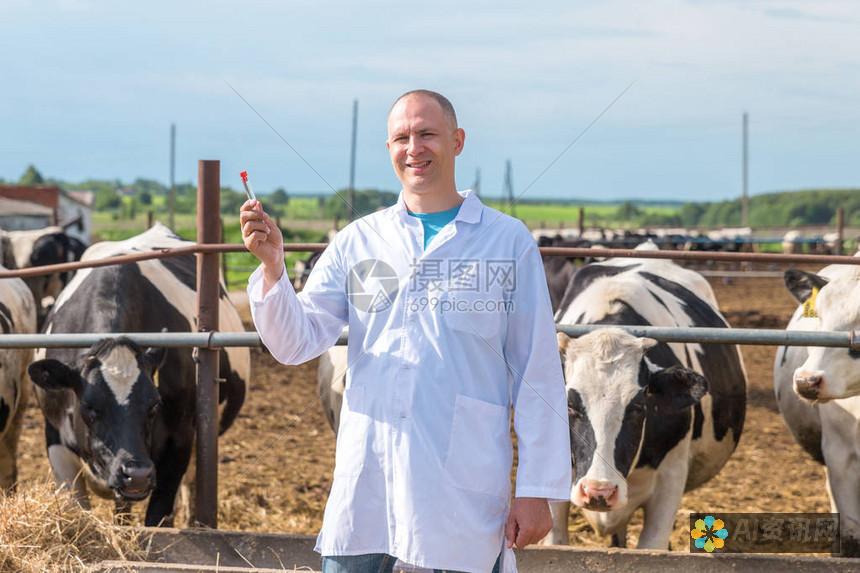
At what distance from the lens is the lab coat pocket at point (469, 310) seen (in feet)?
8.42

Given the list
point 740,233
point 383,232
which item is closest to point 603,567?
point 383,232

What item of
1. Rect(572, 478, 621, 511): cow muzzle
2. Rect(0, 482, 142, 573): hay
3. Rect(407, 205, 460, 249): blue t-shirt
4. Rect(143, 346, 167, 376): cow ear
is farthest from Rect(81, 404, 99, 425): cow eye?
Rect(407, 205, 460, 249): blue t-shirt

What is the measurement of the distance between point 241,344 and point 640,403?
154 cm

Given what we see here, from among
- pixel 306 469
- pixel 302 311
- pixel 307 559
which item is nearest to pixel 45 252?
pixel 306 469

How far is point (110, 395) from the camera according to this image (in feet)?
14.9

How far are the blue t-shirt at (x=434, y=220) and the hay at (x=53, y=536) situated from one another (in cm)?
181

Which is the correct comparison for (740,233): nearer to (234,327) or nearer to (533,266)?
(234,327)

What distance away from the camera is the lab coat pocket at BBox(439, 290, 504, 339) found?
2.57 meters

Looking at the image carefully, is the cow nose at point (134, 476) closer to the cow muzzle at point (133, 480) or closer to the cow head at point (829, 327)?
the cow muzzle at point (133, 480)

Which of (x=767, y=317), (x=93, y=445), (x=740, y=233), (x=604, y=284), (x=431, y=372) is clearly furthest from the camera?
(x=740, y=233)

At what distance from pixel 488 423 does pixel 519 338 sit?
0.22m

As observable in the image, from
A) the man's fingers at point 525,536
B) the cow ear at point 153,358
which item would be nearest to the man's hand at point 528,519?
the man's fingers at point 525,536

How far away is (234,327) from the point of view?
22.5ft

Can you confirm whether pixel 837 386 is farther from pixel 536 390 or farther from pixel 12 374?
pixel 12 374
